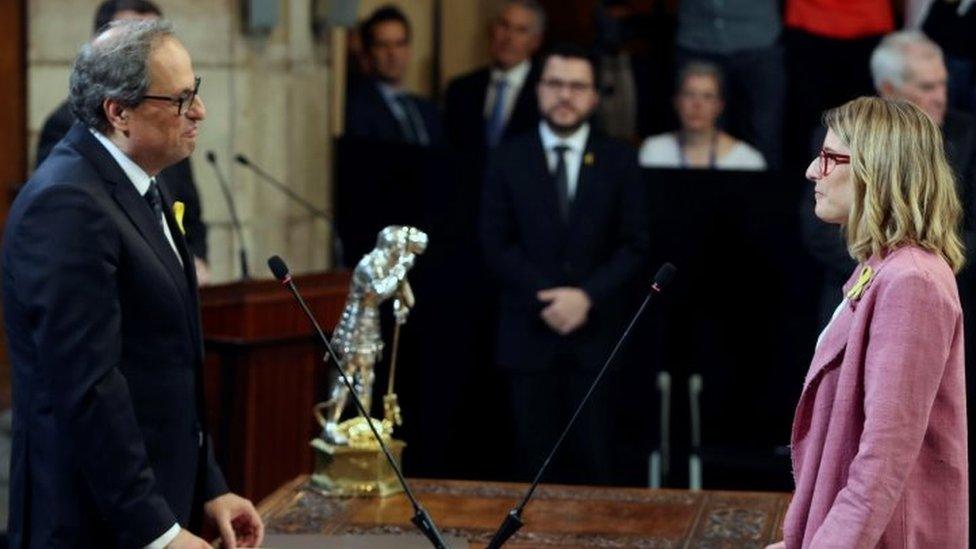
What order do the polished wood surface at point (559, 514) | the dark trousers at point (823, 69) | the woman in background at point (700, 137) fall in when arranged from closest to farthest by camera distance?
the polished wood surface at point (559, 514) → the woman in background at point (700, 137) → the dark trousers at point (823, 69)

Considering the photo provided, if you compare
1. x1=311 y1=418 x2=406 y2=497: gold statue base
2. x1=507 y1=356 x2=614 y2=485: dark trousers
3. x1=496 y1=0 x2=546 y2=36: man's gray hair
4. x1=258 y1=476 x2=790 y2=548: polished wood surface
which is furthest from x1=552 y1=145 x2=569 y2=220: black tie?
x1=311 y1=418 x2=406 y2=497: gold statue base

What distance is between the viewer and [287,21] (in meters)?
7.83

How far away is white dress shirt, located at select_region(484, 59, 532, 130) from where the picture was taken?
809cm

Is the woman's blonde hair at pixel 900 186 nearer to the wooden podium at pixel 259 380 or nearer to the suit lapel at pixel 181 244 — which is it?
the suit lapel at pixel 181 244

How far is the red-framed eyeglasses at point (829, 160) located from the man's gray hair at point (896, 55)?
3495mm

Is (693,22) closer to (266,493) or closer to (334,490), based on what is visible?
(266,493)

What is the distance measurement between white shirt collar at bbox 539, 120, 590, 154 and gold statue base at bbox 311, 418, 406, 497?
235cm

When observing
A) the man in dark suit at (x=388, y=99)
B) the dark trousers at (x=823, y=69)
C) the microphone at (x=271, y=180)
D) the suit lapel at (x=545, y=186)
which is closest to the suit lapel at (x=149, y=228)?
the microphone at (x=271, y=180)

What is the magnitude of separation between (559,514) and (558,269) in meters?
2.32

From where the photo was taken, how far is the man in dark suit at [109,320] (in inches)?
129

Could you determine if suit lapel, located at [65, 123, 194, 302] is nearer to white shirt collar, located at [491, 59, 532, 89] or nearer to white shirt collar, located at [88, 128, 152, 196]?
white shirt collar, located at [88, 128, 152, 196]

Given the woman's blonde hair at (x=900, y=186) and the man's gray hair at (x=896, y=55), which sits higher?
the man's gray hair at (x=896, y=55)

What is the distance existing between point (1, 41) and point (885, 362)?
4900mm

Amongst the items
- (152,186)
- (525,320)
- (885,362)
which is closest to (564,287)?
(525,320)
